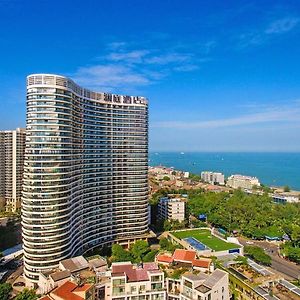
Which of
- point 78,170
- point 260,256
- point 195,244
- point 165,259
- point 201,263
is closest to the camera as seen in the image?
point 201,263

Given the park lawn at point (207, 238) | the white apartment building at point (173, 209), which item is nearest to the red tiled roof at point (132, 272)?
the park lawn at point (207, 238)

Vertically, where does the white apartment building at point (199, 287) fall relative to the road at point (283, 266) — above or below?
above


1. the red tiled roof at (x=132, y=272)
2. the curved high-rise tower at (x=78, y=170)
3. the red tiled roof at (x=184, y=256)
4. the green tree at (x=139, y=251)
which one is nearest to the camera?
the red tiled roof at (x=132, y=272)

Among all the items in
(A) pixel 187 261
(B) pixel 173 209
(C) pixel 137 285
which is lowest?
(B) pixel 173 209

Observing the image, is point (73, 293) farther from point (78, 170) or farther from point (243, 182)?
point (243, 182)

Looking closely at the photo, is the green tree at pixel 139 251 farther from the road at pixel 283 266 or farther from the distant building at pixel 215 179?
the distant building at pixel 215 179

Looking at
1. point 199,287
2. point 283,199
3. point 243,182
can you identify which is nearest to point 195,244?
point 199,287

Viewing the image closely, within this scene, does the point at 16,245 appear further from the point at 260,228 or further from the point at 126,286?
the point at 260,228
